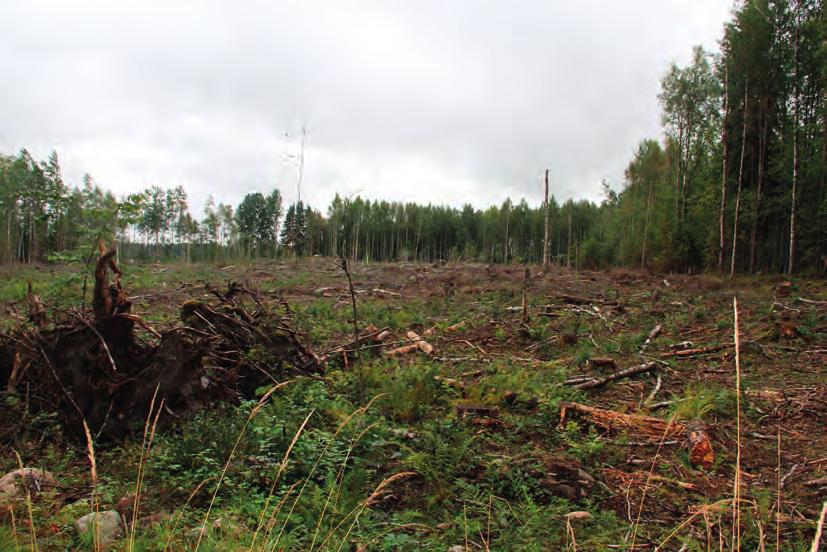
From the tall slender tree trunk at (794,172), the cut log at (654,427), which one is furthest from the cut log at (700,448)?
→ the tall slender tree trunk at (794,172)

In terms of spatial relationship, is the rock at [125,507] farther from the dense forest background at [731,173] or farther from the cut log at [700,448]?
the cut log at [700,448]

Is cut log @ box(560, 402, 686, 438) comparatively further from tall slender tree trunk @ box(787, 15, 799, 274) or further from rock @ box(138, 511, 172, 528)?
tall slender tree trunk @ box(787, 15, 799, 274)

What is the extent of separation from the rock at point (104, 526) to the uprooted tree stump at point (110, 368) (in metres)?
1.41

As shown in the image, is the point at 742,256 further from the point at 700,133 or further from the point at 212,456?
the point at 212,456

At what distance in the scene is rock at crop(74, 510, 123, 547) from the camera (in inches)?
99.1

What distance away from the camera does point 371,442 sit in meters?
4.04

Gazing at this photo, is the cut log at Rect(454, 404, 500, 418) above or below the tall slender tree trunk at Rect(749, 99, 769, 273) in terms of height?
below

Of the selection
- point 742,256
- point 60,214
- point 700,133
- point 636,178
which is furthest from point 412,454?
point 636,178

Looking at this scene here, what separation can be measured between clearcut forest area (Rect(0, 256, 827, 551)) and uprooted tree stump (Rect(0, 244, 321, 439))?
2 cm

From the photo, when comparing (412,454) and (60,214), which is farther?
(60,214)

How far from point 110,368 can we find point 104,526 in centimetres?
235

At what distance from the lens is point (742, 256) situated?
2367 cm

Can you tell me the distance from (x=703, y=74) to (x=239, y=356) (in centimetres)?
3044

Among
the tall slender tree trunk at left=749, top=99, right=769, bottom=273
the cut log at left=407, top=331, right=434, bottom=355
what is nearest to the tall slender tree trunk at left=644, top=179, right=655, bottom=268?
the tall slender tree trunk at left=749, top=99, right=769, bottom=273
